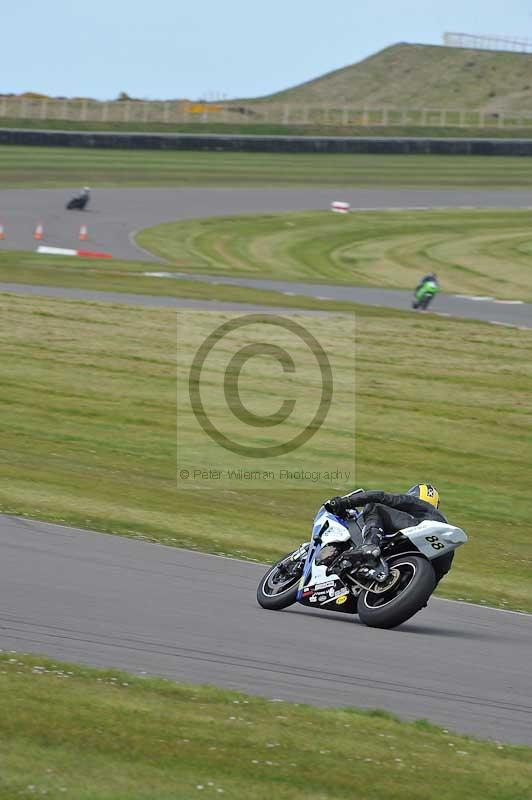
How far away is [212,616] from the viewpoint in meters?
9.41

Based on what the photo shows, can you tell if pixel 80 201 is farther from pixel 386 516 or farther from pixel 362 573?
pixel 362 573

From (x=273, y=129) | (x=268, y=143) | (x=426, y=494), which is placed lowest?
(x=426, y=494)

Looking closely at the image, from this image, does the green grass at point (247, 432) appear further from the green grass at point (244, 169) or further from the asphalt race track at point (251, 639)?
the green grass at point (244, 169)

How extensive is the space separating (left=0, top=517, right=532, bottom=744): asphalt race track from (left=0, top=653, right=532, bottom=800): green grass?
15.3 inches

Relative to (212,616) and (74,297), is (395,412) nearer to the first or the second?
(74,297)

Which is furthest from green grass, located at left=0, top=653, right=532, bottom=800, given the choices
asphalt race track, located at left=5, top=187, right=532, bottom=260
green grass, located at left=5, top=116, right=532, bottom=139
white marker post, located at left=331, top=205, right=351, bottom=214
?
green grass, located at left=5, top=116, right=532, bottom=139

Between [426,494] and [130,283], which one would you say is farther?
[130,283]

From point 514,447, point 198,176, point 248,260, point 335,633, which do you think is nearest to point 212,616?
point 335,633

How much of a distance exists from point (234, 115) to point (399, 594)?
80.6 metres

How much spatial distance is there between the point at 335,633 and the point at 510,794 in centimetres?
329

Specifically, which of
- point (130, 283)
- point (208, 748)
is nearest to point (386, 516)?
point (208, 748)

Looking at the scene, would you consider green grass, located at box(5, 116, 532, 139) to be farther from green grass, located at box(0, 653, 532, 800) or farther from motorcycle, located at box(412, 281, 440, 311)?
green grass, located at box(0, 653, 532, 800)

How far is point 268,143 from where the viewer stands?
67.8m

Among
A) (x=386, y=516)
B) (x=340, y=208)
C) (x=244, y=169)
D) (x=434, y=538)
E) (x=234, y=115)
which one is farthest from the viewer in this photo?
(x=234, y=115)
